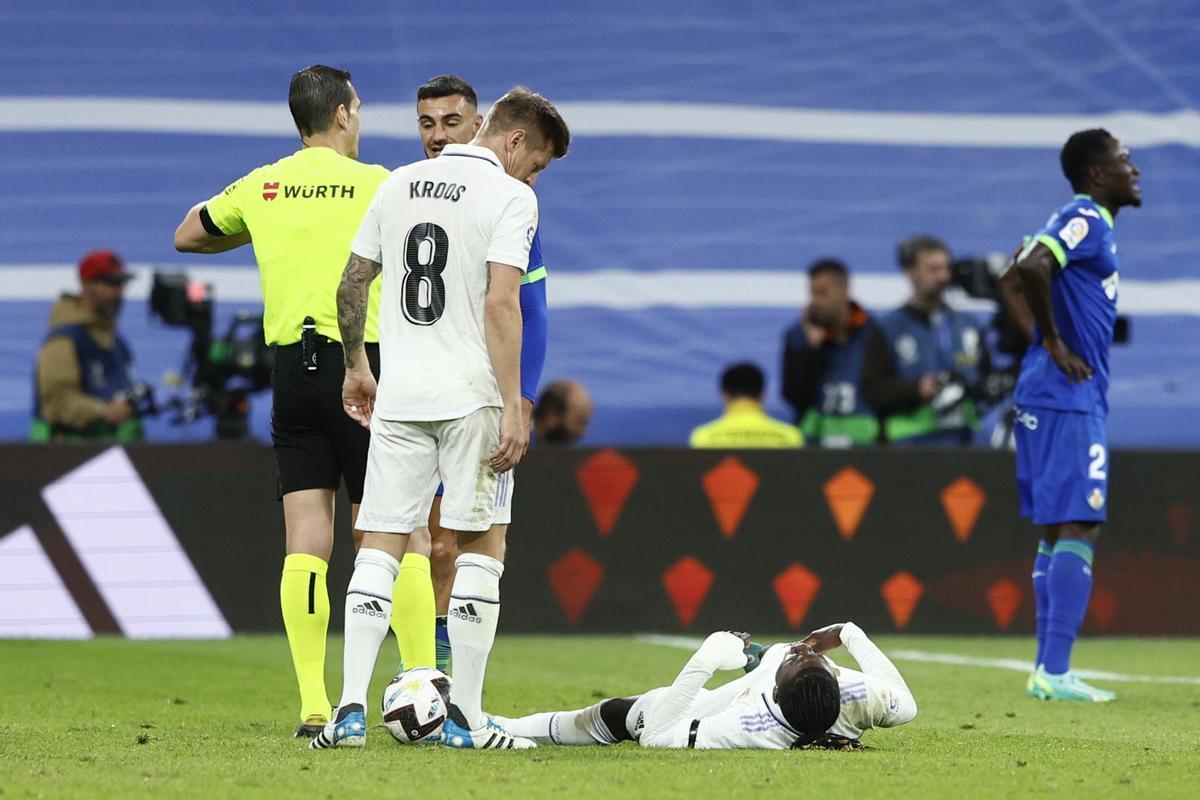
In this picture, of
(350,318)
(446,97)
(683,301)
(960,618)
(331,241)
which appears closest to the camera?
(350,318)

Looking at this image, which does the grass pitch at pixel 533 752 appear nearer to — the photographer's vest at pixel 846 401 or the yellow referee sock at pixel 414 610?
the yellow referee sock at pixel 414 610

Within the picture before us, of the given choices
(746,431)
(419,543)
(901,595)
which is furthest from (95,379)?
(419,543)

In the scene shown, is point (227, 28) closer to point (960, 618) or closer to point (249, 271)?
point (249, 271)

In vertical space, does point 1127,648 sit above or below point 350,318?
below

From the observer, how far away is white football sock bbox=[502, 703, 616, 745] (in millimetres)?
5633

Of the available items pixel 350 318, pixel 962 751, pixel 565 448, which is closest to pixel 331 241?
pixel 350 318

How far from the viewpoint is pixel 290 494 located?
5965 mm

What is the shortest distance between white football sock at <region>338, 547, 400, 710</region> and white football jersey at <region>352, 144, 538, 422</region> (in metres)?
0.43

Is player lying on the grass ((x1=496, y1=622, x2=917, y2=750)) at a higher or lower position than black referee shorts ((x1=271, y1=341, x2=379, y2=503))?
lower

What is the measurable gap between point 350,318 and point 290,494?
2.44ft

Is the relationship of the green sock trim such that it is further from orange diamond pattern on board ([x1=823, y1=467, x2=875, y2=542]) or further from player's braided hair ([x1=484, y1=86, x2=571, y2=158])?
player's braided hair ([x1=484, y1=86, x2=571, y2=158])

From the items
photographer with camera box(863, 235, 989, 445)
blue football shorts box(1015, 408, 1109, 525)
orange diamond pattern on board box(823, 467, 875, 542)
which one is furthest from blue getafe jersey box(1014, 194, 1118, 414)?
photographer with camera box(863, 235, 989, 445)

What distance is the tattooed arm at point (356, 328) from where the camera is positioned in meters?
5.50

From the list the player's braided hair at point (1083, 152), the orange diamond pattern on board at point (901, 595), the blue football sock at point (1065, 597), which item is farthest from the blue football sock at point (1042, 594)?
the orange diamond pattern on board at point (901, 595)
